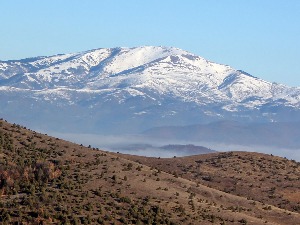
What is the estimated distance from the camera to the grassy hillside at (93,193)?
61.2 meters

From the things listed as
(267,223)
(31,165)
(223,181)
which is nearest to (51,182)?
(31,165)

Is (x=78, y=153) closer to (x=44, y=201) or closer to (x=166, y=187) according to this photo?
(x=166, y=187)

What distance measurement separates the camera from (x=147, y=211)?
6353 cm

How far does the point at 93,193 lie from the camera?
217 feet

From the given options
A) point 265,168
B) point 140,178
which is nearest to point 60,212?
point 140,178

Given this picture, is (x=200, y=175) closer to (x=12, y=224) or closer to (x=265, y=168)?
(x=265, y=168)

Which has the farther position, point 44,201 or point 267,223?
point 267,223

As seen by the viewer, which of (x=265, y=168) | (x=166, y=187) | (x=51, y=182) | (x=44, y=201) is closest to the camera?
(x=44, y=201)

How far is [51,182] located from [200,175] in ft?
139

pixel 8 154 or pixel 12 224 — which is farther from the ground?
pixel 8 154

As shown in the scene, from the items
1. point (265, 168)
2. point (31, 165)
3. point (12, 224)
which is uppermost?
point (265, 168)

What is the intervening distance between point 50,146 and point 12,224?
21538mm

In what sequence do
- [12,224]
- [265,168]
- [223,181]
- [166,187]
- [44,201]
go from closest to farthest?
[12,224], [44,201], [166,187], [223,181], [265,168]

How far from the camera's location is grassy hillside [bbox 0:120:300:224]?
61.2 metres
